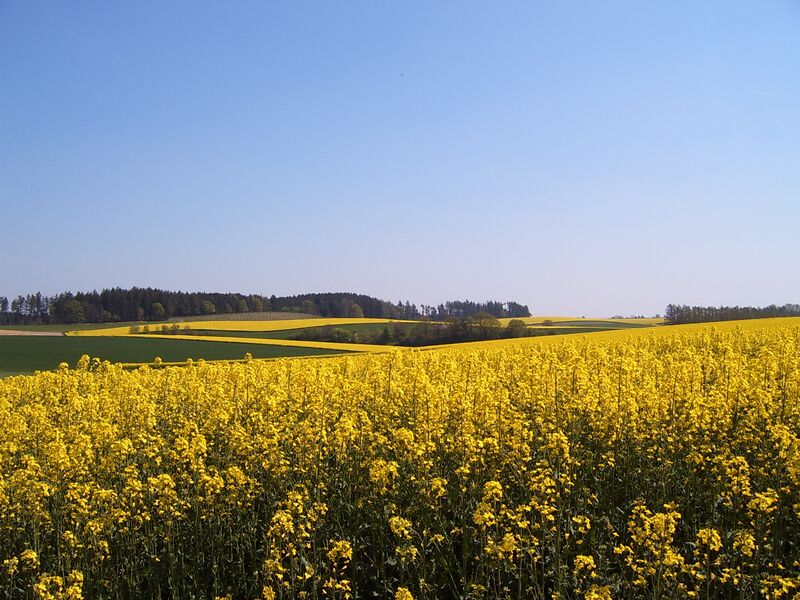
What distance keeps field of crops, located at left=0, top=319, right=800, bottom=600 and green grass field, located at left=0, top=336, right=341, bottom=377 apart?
96.7ft

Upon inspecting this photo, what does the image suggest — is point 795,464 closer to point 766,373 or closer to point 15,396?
point 766,373

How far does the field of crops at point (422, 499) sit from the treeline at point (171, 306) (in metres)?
72.7

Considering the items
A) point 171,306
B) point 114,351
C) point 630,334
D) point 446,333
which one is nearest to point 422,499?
point 630,334

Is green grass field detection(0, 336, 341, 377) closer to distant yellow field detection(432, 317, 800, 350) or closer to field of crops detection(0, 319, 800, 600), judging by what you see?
distant yellow field detection(432, 317, 800, 350)

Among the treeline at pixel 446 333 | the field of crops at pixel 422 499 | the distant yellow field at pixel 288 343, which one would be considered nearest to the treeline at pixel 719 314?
the treeline at pixel 446 333

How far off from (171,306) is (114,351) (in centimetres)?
5477

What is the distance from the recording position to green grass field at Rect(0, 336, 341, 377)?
120 feet

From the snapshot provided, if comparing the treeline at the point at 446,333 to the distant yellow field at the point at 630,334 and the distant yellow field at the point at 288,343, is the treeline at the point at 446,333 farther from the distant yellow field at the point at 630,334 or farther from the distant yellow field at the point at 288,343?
the distant yellow field at the point at 630,334

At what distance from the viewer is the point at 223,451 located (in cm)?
772

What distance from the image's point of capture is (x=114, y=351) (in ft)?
138

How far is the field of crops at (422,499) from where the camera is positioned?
4.96 meters

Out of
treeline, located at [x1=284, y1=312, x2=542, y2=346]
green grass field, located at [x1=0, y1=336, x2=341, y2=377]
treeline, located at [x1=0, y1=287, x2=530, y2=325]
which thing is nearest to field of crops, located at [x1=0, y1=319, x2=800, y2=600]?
green grass field, located at [x1=0, y1=336, x2=341, y2=377]

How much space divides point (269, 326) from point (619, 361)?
65.2 m

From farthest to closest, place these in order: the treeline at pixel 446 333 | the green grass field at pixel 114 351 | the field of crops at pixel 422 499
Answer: the treeline at pixel 446 333 < the green grass field at pixel 114 351 < the field of crops at pixel 422 499
